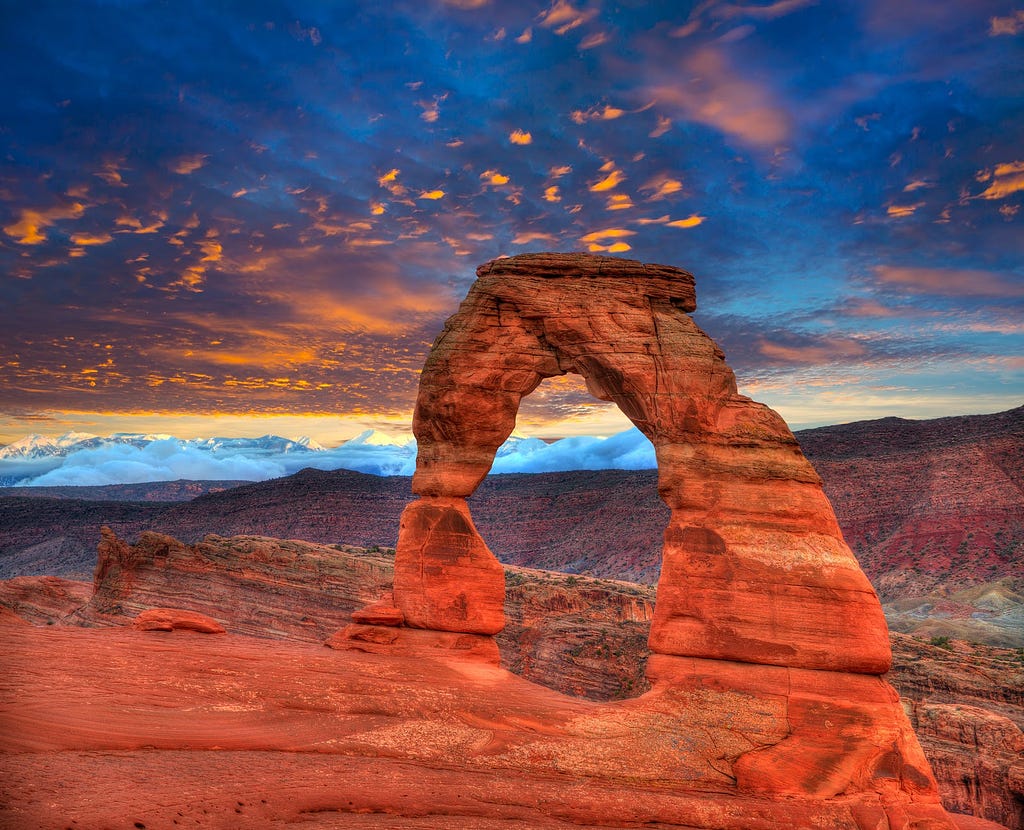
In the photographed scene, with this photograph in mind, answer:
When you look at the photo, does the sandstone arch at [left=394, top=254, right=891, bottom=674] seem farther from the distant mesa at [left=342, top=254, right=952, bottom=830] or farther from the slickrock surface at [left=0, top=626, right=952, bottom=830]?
the slickrock surface at [left=0, top=626, right=952, bottom=830]

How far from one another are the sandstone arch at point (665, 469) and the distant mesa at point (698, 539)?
4cm

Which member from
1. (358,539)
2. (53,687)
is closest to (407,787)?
(53,687)

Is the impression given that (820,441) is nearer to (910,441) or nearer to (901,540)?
(910,441)

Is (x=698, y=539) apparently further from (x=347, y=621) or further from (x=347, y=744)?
(x=347, y=621)

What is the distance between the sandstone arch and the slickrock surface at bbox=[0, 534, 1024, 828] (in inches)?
487

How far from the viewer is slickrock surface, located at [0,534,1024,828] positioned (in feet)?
94.8

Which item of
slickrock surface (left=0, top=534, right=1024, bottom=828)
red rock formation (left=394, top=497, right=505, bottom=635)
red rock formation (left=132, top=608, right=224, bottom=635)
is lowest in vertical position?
slickrock surface (left=0, top=534, right=1024, bottom=828)

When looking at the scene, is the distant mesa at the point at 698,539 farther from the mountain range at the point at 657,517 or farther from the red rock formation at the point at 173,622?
the mountain range at the point at 657,517

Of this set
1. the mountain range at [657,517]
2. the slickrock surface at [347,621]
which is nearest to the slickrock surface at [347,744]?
the slickrock surface at [347,621]

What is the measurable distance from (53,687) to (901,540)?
221 feet

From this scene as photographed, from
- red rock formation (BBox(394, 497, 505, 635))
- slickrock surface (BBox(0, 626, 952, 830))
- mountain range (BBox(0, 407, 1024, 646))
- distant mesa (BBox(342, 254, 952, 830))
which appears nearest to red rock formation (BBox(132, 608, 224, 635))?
slickrock surface (BBox(0, 626, 952, 830))

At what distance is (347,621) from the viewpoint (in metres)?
31.9

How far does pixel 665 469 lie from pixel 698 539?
1.91 m

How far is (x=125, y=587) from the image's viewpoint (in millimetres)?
31484
